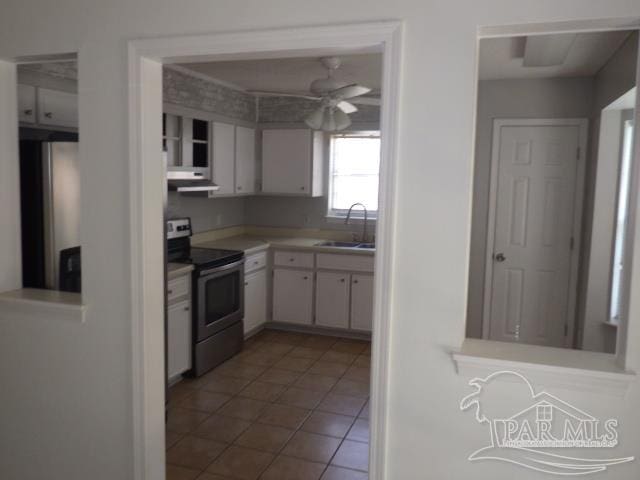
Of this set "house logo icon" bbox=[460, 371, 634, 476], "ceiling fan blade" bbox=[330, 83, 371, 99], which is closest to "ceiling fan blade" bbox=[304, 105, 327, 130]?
"ceiling fan blade" bbox=[330, 83, 371, 99]

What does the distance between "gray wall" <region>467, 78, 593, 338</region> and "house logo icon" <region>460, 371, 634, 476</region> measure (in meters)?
2.87

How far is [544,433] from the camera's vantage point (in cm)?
187

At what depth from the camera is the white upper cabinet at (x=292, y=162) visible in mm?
5691

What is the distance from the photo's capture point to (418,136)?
1.91 metres

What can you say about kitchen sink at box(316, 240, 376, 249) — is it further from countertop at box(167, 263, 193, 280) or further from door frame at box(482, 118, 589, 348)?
countertop at box(167, 263, 193, 280)

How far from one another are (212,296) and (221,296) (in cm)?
16

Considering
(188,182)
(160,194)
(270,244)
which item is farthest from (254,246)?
(160,194)

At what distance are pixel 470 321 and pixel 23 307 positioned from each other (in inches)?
135

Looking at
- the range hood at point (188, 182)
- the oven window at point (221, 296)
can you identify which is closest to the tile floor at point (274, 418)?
the oven window at point (221, 296)

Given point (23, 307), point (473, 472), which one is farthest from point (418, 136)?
→ point (23, 307)

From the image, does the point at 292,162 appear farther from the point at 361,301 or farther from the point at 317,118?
the point at 317,118

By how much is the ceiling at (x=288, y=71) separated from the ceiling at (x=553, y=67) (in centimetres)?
75

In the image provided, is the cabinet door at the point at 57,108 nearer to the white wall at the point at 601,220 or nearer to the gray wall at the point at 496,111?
the gray wall at the point at 496,111

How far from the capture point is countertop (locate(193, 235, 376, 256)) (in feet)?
17.1
